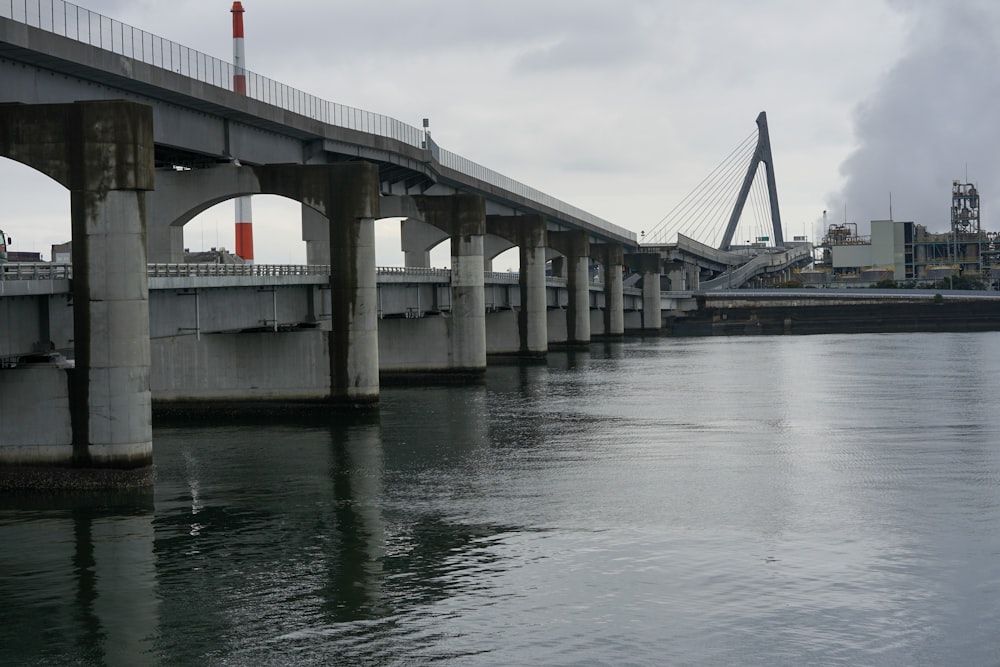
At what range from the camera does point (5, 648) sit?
21.2 m

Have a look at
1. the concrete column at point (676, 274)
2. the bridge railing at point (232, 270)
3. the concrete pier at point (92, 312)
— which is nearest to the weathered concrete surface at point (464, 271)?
the bridge railing at point (232, 270)

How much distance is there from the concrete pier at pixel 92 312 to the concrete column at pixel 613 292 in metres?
104

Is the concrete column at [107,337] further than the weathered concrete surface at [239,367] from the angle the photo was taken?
No

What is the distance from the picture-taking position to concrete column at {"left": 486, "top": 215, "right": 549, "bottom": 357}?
9719 cm

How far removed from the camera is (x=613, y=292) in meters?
137

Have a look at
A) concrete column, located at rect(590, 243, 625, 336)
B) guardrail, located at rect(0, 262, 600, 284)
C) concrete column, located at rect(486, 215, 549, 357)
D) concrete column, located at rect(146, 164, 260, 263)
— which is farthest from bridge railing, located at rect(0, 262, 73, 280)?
concrete column, located at rect(590, 243, 625, 336)

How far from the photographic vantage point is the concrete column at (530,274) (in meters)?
97.2

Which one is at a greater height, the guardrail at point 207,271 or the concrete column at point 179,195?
the concrete column at point 179,195

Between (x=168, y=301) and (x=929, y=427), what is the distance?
27.8m

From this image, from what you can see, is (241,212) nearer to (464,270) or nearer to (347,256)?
(464,270)

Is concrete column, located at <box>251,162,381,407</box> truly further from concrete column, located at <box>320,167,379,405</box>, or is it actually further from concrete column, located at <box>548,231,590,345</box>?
concrete column, located at <box>548,231,590,345</box>

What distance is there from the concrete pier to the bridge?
0.15ft

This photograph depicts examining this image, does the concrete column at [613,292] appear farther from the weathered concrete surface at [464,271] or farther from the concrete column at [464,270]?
the concrete column at [464,270]

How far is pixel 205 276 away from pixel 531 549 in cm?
2204
